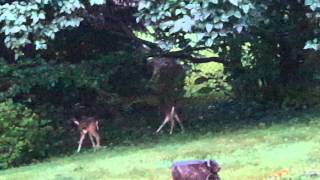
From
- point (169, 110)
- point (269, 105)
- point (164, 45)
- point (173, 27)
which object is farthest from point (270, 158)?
point (269, 105)

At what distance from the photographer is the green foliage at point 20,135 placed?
10344mm

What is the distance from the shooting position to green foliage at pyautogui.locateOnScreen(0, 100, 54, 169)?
1034cm

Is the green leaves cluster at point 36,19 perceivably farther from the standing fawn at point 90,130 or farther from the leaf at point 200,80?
the leaf at point 200,80

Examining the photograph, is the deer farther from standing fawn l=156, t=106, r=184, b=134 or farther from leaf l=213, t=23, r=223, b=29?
leaf l=213, t=23, r=223, b=29

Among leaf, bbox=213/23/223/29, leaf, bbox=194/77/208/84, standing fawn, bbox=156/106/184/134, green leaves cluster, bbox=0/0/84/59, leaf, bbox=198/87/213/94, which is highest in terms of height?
green leaves cluster, bbox=0/0/84/59

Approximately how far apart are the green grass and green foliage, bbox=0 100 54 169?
429mm

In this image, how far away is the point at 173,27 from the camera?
959cm

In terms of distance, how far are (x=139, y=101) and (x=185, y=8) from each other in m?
3.55

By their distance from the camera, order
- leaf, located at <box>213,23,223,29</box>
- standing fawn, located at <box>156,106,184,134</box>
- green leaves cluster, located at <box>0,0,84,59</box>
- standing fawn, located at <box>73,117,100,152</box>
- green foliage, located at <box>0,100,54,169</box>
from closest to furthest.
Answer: leaf, located at <box>213,23,223,29</box>
green leaves cluster, located at <box>0,0,84,59</box>
green foliage, located at <box>0,100,54,169</box>
standing fawn, located at <box>73,117,100,152</box>
standing fawn, located at <box>156,106,184,134</box>

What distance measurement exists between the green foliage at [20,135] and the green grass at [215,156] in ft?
1.41

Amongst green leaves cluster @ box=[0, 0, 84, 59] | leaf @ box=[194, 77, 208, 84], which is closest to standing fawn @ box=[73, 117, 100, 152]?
green leaves cluster @ box=[0, 0, 84, 59]

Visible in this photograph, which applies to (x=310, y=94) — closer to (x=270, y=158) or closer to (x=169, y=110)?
(x=169, y=110)

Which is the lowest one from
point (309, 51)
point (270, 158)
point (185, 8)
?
point (270, 158)

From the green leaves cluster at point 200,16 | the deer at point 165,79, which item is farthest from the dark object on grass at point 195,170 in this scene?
the deer at point 165,79
